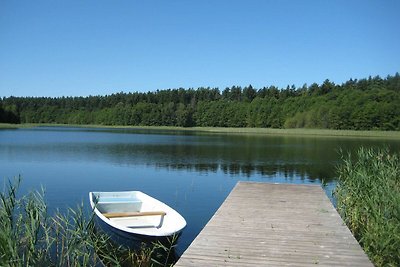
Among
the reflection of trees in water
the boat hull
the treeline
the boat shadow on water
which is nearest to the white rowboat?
the boat hull

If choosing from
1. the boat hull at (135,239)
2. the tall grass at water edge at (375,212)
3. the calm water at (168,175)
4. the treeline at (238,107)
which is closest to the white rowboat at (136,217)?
the boat hull at (135,239)

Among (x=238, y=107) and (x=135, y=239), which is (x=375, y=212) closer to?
(x=135, y=239)

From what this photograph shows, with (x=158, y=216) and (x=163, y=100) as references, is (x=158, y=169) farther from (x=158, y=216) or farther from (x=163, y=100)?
(x=163, y=100)

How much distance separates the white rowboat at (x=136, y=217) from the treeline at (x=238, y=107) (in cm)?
6996

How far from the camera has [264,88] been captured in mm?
109938

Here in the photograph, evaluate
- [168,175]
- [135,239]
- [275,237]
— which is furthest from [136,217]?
[168,175]

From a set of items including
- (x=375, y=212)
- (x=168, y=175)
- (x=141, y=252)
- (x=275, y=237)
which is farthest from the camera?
(x=168, y=175)

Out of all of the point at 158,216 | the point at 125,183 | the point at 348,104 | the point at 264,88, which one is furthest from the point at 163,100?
the point at 158,216

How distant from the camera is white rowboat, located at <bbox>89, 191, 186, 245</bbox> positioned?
7.03 meters

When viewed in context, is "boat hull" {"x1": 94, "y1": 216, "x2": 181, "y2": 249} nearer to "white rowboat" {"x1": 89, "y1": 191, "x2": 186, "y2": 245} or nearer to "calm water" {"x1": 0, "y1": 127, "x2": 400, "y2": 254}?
"white rowboat" {"x1": 89, "y1": 191, "x2": 186, "y2": 245}

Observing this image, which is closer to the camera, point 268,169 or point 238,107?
point 268,169

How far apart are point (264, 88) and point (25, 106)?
233 ft

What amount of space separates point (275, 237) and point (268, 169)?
49.3 ft

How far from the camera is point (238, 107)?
9938 cm
